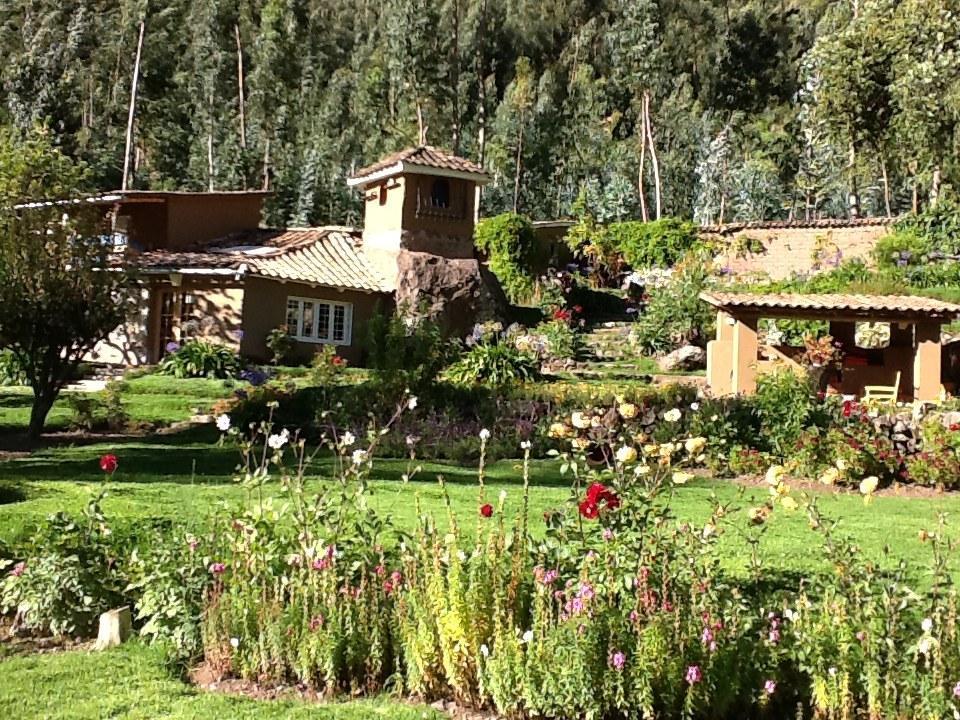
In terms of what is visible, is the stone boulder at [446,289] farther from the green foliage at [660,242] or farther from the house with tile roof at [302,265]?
the green foliage at [660,242]

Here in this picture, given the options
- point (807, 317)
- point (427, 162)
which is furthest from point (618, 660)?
point (427, 162)

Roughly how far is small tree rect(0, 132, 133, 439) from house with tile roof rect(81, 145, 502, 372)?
318 inches

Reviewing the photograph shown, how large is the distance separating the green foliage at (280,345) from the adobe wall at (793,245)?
13062 mm

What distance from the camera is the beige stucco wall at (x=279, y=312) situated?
22031 millimetres

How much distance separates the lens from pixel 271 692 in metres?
4.49

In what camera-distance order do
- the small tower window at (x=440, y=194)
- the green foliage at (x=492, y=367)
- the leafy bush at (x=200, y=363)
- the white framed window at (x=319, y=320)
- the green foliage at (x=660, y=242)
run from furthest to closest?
the green foliage at (x=660, y=242)
the small tower window at (x=440, y=194)
the white framed window at (x=319, y=320)
the leafy bush at (x=200, y=363)
the green foliage at (x=492, y=367)

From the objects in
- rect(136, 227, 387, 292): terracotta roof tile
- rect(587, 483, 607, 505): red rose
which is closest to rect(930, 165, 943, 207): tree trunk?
rect(136, 227, 387, 292): terracotta roof tile

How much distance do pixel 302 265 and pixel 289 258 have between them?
42cm

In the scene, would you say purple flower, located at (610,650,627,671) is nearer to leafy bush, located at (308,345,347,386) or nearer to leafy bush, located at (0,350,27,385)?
leafy bush, located at (308,345,347,386)

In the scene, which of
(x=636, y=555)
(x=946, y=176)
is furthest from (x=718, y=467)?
(x=946, y=176)

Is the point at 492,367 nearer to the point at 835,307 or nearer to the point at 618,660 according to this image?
the point at 835,307

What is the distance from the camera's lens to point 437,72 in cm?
4166

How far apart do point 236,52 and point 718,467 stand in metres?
45.7

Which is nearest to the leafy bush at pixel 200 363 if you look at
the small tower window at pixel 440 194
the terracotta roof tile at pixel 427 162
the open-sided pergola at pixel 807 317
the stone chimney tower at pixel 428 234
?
the stone chimney tower at pixel 428 234
